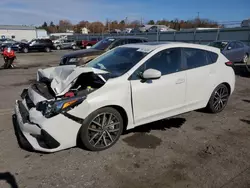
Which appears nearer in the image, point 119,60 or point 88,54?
point 119,60

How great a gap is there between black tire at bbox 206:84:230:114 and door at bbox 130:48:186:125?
1.01 meters

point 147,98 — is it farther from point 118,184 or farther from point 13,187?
point 13,187

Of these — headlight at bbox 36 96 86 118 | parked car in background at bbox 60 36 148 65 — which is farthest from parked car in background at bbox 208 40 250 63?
headlight at bbox 36 96 86 118

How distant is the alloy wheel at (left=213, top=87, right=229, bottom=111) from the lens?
5191 millimetres

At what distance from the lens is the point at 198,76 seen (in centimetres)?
463

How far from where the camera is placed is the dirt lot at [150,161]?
2.96 meters

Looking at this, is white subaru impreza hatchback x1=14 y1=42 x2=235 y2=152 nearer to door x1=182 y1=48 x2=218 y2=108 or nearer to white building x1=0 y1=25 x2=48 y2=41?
door x1=182 y1=48 x2=218 y2=108

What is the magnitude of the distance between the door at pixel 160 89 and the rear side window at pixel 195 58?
19 cm

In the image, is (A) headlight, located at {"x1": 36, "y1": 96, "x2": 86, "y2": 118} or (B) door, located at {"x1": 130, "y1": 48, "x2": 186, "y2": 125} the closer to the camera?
(A) headlight, located at {"x1": 36, "y1": 96, "x2": 86, "y2": 118}

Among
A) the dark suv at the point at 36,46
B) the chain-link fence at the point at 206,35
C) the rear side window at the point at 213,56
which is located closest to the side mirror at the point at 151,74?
the rear side window at the point at 213,56

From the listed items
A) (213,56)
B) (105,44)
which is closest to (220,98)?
(213,56)

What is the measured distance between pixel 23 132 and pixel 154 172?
6.50ft

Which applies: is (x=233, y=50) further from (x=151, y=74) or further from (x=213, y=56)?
A: (x=151, y=74)

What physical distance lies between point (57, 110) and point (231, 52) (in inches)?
461
